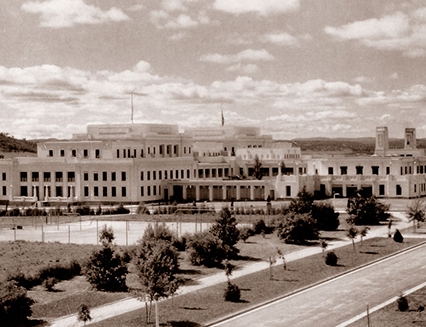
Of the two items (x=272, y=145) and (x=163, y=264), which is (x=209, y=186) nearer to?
(x=272, y=145)

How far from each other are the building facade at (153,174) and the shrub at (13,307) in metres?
61.8

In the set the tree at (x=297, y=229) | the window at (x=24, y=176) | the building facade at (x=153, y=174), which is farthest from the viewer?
the window at (x=24, y=176)

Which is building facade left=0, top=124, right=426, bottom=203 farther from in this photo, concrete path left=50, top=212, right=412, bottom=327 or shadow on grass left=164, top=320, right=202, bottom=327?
shadow on grass left=164, top=320, right=202, bottom=327

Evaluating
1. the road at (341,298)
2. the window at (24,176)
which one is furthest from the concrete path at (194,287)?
the window at (24,176)

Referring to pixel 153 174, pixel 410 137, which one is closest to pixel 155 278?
pixel 153 174

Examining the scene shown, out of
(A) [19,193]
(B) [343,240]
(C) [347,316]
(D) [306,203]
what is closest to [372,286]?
(C) [347,316]

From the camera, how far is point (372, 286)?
38.2 meters

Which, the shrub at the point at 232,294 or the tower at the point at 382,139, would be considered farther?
the tower at the point at 382,139

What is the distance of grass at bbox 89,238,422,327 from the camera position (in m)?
31.3

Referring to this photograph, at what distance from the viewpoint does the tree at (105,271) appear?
1505 inches

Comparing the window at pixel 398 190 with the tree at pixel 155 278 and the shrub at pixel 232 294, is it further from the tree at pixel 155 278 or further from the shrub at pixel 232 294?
the tree at pixel 155 278

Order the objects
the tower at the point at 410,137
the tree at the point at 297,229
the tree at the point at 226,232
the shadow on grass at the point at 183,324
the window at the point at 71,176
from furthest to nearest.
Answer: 1. the tower at the point at 410,137
2. the window at the point at 71,176
3. the tree at the point at 297,229
4. the tree at the point at 226,232
5. the shadow on grass at the point at 183,324

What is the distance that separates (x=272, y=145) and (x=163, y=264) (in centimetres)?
10513

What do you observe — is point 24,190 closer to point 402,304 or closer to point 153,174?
point 153,174
